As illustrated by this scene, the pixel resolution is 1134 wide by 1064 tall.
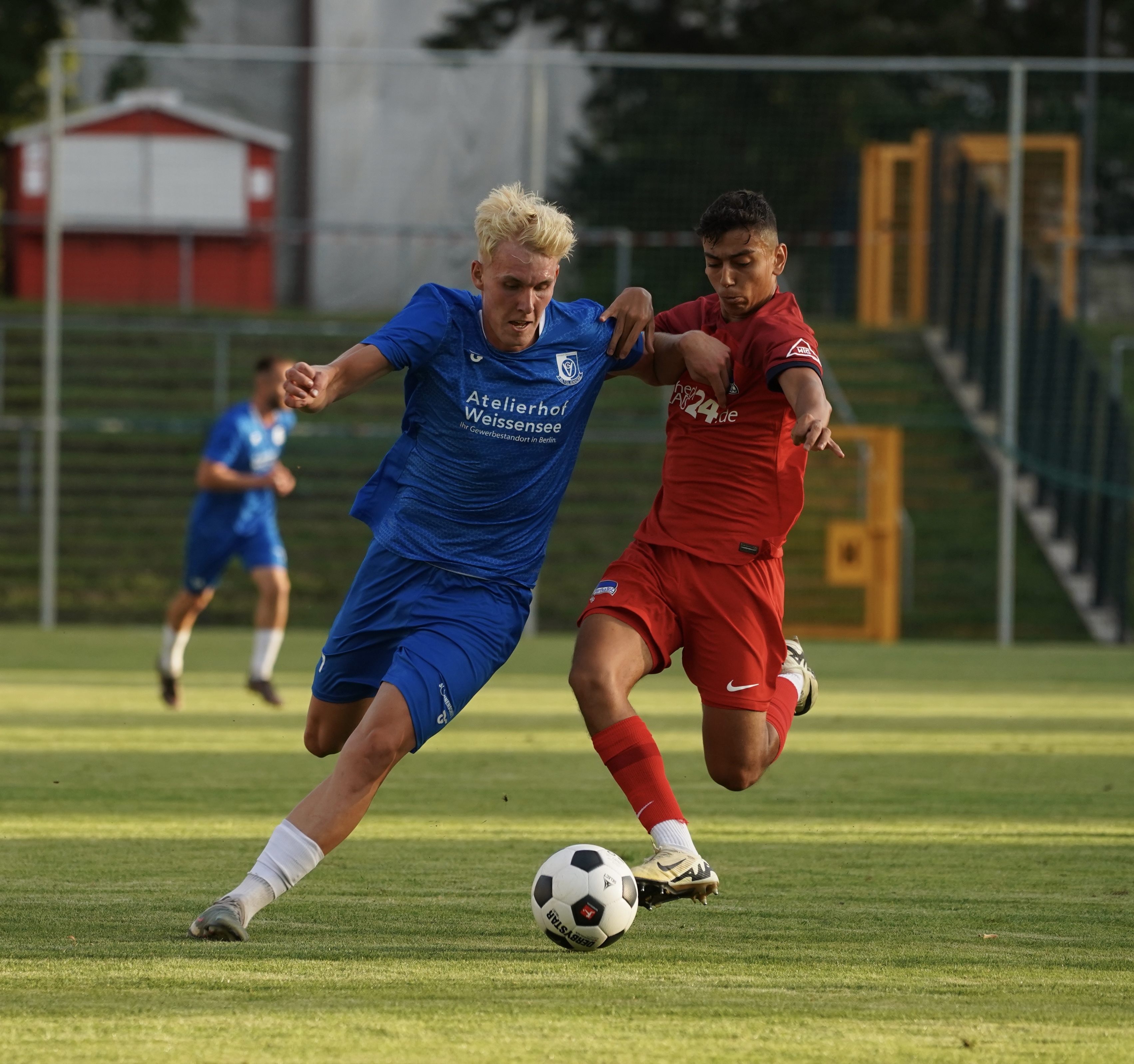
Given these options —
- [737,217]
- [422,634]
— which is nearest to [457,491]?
[422,634]

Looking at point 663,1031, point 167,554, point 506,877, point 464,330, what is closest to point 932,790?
point 506,877

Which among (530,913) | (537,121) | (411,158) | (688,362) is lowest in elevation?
(530,913)

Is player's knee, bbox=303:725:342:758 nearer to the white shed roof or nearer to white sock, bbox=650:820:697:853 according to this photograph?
white sock, bbox=650:820:697:853

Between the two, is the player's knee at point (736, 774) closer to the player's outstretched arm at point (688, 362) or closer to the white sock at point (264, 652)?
the player's outstretched arm at point (688, 362)

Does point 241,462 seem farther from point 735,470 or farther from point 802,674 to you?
point 735,470

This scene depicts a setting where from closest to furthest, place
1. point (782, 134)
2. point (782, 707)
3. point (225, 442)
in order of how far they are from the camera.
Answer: point (782, 707) < point (225, 442) < point (782, 134)

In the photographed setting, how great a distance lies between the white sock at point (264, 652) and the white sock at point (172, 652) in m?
0.45

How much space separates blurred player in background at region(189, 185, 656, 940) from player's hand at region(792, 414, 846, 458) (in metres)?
0.65

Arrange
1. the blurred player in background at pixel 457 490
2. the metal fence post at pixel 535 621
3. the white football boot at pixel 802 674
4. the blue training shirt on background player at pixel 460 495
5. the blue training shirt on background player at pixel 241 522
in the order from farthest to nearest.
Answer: the metal fence post at pixel 535 621 → the blue training shirt on background player at pixel 241 522 → the white football boot at pixel 802 674 → the blue training shirt on background player at pixel 460 495 → the blurred player in background at pixel 457 490

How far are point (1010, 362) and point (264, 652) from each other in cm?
933

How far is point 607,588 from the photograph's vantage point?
18.2 ft

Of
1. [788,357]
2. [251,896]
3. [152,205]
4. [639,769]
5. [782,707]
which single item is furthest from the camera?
[152,205]

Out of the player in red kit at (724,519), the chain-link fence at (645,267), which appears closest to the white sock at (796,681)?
the player in red kit at (724,519)

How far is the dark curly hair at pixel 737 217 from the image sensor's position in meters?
5.34
